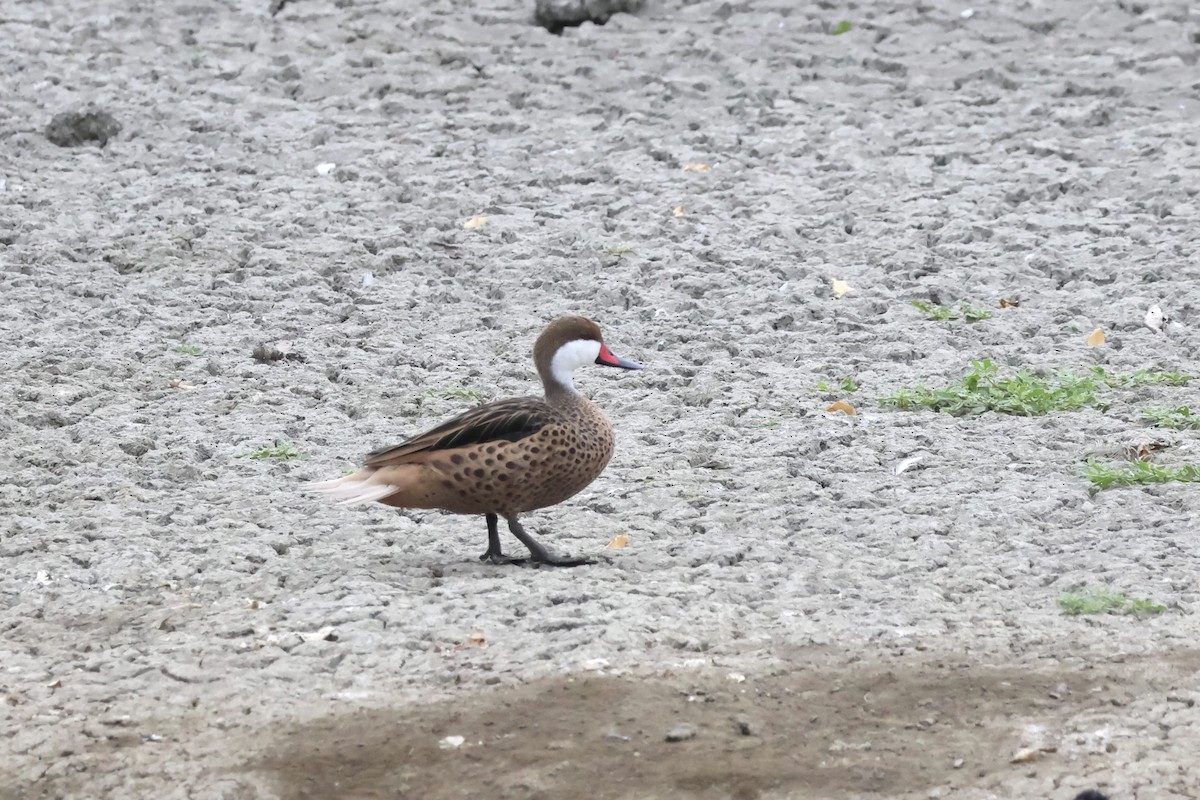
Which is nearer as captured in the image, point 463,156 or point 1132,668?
point 1132,668

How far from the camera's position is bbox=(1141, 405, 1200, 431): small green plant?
6.80 m

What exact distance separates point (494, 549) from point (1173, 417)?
2.95 metres

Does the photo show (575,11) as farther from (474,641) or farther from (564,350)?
(474,641)

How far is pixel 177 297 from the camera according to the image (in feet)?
28.2

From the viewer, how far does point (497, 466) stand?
18.0 ft

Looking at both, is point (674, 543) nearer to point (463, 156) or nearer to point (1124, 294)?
point (1124, 294)

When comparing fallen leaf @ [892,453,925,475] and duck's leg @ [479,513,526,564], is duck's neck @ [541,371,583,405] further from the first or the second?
fallen leaf @ [892,453,925,475]

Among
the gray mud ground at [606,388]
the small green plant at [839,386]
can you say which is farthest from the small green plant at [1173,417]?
the small green plant at [839,386]

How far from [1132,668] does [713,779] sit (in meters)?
1.35

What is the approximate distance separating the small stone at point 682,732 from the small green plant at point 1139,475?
2.34 meters

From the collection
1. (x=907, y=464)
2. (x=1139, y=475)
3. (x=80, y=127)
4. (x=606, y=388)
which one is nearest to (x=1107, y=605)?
(x=1139, y=475)

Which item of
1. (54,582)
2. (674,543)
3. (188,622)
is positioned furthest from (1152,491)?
(54,582)

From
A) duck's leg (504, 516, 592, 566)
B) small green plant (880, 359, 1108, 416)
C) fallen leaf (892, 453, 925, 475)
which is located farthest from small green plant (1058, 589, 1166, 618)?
small green plant (880, 359, 1108, 416)

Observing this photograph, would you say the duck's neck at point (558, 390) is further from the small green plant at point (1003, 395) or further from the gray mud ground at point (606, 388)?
the small green plant at point (1003, 395)
